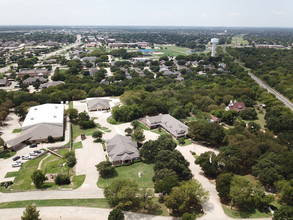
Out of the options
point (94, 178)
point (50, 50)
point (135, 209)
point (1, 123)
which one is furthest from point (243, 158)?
point (50, 50)

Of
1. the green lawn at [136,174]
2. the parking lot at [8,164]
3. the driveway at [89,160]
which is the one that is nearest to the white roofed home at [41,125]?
the parking lot at [8,164]

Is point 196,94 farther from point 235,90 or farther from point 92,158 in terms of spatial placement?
point 92,158

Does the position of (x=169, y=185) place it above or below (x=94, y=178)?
above

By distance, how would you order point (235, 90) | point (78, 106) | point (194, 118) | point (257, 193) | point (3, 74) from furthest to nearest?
point (3, 74) < point (235, 90) < point (78, 106) < point (194, 118) < point (257, 193)

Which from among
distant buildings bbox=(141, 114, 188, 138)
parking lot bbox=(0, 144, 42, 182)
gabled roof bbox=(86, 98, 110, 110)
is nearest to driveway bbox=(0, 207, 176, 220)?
parking lot bbox=(0, 144, 42, 182)

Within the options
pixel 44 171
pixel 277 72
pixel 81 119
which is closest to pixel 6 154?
pixel 44 171

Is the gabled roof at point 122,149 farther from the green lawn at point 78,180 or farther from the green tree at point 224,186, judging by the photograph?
the green tree at point 224,186
